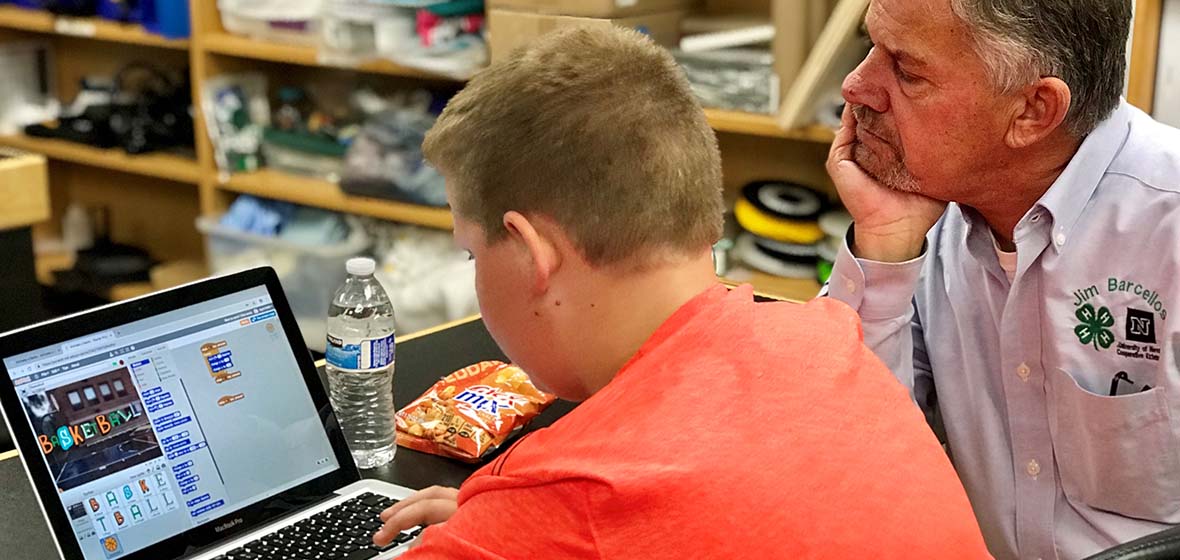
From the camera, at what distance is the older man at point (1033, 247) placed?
1.37 metres

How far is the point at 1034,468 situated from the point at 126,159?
3117 mm

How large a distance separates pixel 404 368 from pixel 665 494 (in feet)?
3.09

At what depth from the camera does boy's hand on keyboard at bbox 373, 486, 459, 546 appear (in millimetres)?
1262

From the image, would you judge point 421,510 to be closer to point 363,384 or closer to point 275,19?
point 363,384

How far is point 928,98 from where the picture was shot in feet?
4.66

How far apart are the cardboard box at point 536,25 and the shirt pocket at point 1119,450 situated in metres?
1.58

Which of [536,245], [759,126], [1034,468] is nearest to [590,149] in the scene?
[536,245]

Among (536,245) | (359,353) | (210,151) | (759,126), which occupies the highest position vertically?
(536,245)

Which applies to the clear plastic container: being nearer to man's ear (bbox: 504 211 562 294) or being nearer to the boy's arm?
man's ear (bbox: 504 211 562 294)

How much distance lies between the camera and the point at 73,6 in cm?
385

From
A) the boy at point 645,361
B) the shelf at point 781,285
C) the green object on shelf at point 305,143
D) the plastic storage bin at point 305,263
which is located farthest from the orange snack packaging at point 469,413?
the green object on shelf at point 305,143

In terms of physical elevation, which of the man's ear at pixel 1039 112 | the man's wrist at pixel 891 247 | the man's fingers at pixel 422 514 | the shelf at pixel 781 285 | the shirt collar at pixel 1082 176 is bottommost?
the shelf at pixel 781 285

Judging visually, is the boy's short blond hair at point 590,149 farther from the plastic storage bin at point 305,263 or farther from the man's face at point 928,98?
the plastic storage bin at point 305,263

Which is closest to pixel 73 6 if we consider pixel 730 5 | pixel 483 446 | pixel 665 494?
pixel 730 5
